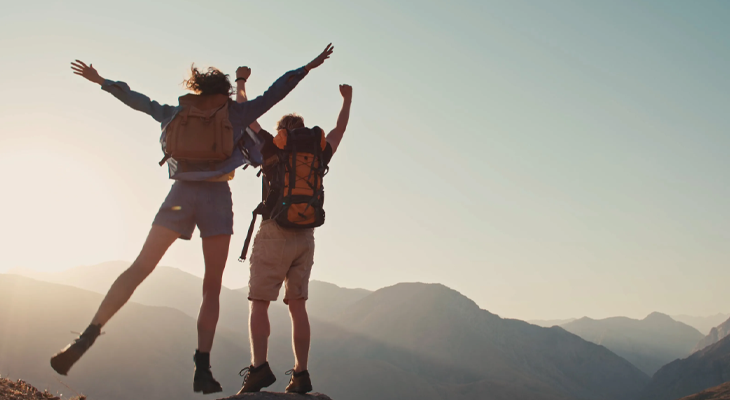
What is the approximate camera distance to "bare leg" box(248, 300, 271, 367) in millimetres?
5273

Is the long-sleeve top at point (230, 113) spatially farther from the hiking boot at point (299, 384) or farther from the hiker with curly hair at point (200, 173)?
the hiking boot at point (299, 384)

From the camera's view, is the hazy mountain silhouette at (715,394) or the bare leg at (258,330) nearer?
the bare leg at (258,330)

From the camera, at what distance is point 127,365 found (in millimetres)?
77438

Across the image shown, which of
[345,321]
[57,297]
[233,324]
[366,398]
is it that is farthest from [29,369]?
[345,321]

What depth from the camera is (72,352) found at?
391 cm

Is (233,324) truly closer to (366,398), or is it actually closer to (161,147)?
(366,398)

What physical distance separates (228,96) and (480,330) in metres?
168

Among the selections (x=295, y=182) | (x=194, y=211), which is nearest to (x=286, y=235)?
(x=295, y=182)

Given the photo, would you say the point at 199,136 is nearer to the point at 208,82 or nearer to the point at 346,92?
the point at 208,82

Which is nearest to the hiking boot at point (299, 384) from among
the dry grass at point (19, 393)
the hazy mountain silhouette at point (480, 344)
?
the dry grass at point (19, 393)

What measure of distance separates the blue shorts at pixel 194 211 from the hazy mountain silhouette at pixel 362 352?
67593 millimetres

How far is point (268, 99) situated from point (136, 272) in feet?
5.74

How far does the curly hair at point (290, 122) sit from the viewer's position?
5777 mm

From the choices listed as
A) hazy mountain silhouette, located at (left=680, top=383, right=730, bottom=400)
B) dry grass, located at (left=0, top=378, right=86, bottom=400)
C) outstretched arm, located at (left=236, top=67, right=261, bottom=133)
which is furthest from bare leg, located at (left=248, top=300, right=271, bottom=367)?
hazy mountain silhouette, located at (left=680, top=383, right=730, bottom=400)
